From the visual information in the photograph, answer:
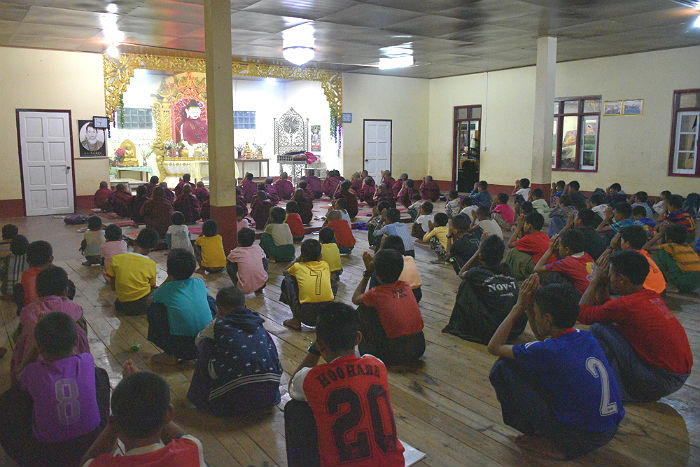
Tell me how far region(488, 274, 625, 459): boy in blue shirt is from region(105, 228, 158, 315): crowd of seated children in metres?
3.16

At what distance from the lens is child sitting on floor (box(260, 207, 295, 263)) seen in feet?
21.8

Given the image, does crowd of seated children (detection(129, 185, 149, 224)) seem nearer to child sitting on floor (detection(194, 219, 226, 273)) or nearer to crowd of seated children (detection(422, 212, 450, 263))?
child sitting on floor (detection(194, 219, 226, 273))

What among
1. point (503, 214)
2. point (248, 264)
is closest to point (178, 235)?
point (248, 264)

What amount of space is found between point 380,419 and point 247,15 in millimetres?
7363

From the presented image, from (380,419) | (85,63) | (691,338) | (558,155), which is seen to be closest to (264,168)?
(85,63)

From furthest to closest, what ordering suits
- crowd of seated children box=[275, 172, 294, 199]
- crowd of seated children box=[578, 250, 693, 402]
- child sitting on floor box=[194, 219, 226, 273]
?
crowd of seated children box=[275, 172, 294, 199]
child sitting on floor box=[194, 219, 226, 273]
crowd of seated children box=[578, 250, 693, 402]

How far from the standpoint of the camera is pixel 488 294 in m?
3.93

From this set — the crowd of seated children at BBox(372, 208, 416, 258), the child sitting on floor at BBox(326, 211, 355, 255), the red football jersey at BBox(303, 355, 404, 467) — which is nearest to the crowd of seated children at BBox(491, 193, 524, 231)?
the child sitting on floor at BBox(326, 211, 355, 255)

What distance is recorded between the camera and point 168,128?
51.5 feet

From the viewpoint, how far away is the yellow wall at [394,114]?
15.3 metres

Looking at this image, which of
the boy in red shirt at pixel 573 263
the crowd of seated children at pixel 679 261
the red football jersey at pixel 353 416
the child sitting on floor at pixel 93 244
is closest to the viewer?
the red football jersey at pixel 353 416

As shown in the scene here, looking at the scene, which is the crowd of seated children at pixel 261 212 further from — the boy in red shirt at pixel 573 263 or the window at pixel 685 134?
the window at pixel 685 134

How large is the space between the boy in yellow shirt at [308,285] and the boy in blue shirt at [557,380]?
187cm

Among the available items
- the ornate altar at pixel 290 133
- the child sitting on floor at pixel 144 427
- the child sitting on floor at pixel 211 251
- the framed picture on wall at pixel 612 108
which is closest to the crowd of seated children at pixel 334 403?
the child sitting on floor at pixel 144 427
